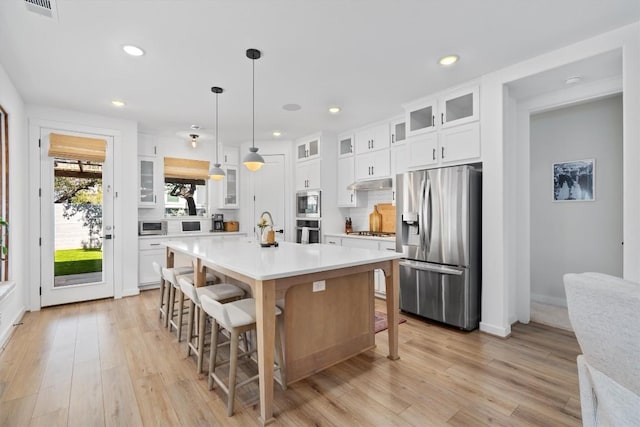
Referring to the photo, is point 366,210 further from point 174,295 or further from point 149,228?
point 149,228

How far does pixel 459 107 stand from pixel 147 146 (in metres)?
4.83

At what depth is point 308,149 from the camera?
5.54m

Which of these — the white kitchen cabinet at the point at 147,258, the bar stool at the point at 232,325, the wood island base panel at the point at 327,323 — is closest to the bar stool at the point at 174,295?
the bar stool at the point at 232,325

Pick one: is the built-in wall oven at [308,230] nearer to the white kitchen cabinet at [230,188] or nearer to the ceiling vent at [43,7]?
the white kitchen cabinet at [230,188]

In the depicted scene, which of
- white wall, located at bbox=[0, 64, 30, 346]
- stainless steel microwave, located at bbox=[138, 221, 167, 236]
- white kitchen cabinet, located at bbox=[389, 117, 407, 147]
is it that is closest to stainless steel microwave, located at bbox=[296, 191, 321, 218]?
white kitchen cabinet, located at bbox=[389, 117, 407, 147]

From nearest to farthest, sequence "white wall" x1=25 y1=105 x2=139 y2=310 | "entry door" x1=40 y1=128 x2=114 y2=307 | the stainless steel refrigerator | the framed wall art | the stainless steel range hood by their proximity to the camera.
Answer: the stainless steel refrigerator < the framed wall art < "entry door" x1=40 y1=128 x2=114 y2=307 < "white wall" x1=25 y1=105 x2=139 y2=310 < the stainless steel range hood

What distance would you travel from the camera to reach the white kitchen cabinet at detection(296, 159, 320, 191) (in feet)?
17.4

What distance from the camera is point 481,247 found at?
329 cm

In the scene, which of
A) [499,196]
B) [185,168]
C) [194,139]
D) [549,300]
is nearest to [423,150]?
[499,196]

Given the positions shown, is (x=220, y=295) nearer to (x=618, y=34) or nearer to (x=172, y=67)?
(x=172, y=67)

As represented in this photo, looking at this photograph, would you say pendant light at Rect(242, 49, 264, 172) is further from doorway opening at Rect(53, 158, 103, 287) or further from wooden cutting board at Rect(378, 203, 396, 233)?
doorway opening at Rect(53, 158, 103, 287)

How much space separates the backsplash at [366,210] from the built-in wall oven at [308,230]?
1.96ft

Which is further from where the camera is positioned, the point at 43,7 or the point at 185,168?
the point at 185,168

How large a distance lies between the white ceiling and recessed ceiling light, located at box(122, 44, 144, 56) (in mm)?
52
